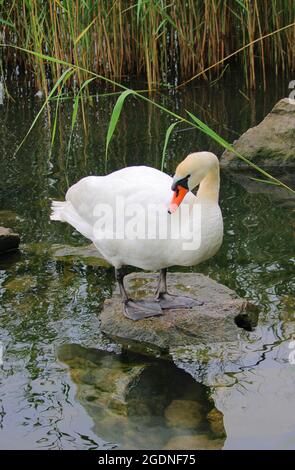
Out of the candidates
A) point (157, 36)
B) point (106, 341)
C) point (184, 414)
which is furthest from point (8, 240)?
point (157, 36)

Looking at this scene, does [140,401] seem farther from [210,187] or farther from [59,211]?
[59,211]

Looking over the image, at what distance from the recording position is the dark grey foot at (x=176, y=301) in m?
4.71

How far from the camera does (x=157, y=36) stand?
9.06 metres

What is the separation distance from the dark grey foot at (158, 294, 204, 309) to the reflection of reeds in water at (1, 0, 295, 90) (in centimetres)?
450

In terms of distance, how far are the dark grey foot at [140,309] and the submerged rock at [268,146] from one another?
2.93 meters

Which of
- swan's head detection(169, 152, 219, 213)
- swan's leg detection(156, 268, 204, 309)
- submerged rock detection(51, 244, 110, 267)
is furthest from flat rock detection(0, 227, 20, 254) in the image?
swan's head detection(169, 152, 219, 213)

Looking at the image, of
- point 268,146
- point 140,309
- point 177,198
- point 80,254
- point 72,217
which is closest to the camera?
point 177,198

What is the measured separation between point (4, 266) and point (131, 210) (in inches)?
58.7

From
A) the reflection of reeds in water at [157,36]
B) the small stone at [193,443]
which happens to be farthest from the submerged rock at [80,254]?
the reflection of reeds in water at [157,36]

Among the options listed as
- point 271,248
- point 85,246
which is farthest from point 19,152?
point 271,248

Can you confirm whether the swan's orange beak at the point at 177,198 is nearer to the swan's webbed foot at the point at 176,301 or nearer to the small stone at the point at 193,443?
the swan's webbed foot at the point at 176,301

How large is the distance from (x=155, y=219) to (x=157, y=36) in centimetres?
524

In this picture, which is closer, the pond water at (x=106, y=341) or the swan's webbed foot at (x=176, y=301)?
the pond water at (x=106, y=341)
